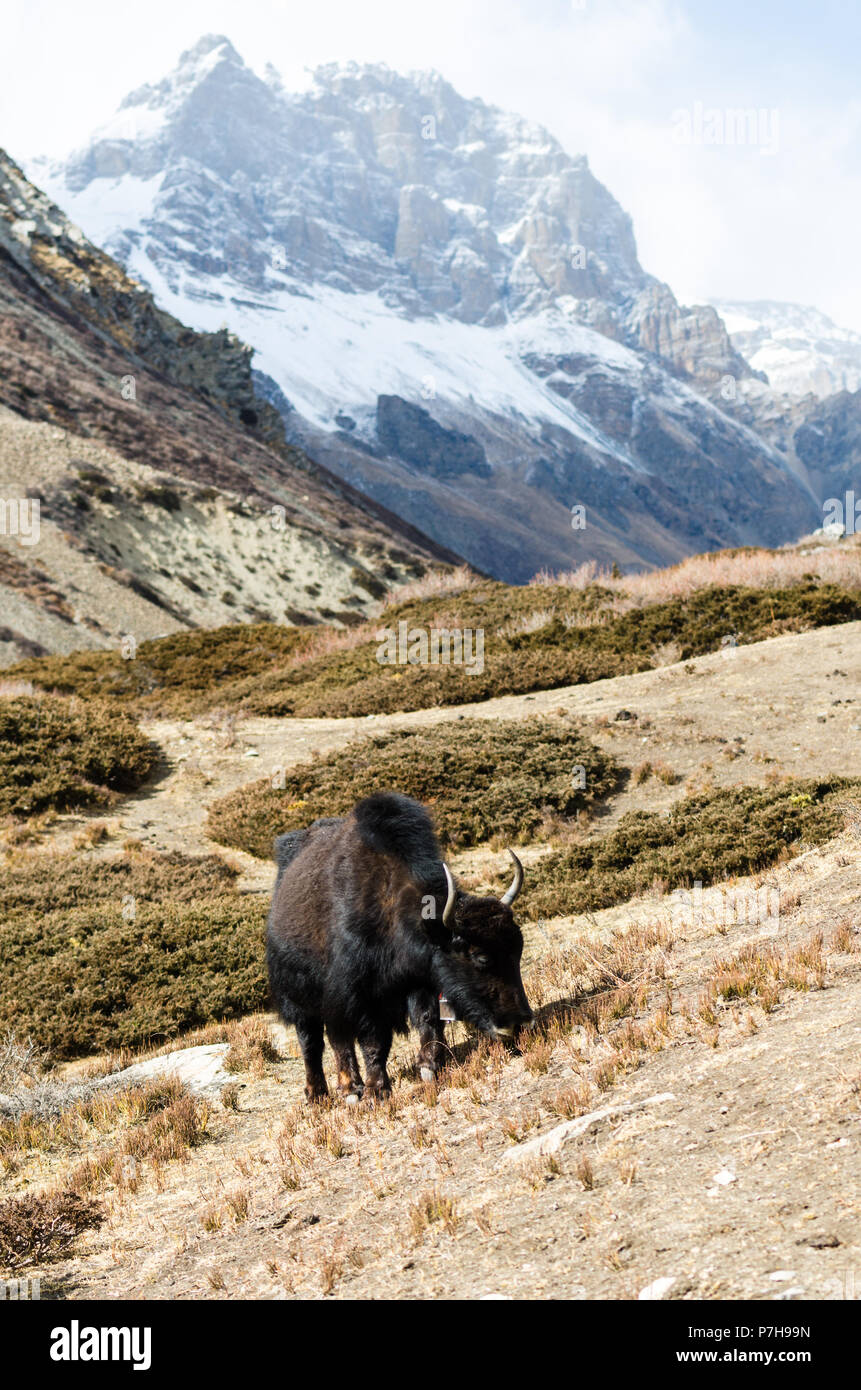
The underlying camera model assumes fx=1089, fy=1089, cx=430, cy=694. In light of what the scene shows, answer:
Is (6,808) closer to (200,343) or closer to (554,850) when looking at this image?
(554,850)

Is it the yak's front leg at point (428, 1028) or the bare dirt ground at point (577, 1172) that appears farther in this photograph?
the yak's front leg at point (428, 1028)

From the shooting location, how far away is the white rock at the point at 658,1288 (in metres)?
3.50

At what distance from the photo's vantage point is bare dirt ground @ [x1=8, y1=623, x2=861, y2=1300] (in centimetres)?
381

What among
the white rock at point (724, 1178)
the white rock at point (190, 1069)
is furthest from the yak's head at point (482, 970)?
the white rock at point (190, 1069)

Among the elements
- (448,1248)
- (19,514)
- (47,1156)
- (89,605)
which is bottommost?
(47,1156)

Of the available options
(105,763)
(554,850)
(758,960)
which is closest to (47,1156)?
(758,960)

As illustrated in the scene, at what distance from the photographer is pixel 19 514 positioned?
151 ft

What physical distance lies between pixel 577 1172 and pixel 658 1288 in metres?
1.12

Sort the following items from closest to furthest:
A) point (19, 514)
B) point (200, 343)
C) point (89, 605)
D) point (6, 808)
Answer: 1. point (6, 808)
2. point (89, 605)
3. point (19, 514)
4. point (200, 343)

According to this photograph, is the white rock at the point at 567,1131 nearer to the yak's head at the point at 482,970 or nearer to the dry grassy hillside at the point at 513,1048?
the dry grassy hillside at the point at 513,1048

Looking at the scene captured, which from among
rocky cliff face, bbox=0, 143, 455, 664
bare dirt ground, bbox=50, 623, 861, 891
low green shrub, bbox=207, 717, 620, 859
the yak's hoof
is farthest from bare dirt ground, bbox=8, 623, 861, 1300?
rocky cliff face, bbox=0, 143, 455, 664

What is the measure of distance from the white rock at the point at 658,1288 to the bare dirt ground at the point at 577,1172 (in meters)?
0.01

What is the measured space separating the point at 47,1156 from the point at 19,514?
42.7 metres

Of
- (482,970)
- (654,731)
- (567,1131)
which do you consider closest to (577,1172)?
(567,1131)
